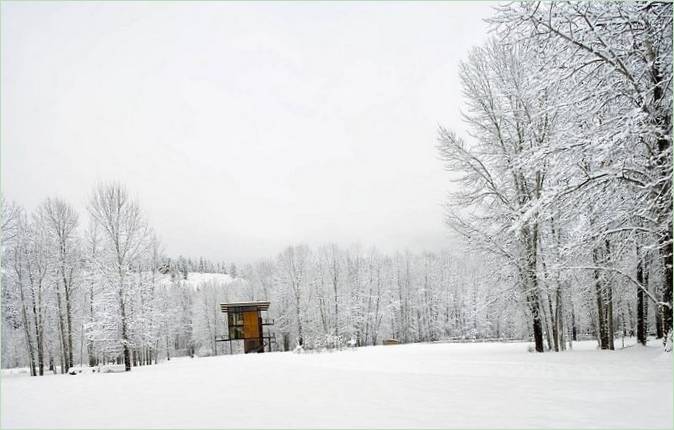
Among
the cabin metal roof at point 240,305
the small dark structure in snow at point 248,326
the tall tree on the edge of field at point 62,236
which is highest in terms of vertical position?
the tall tree on the edge of field at point 62,236

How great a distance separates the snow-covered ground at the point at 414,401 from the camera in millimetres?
5164

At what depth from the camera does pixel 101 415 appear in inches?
270

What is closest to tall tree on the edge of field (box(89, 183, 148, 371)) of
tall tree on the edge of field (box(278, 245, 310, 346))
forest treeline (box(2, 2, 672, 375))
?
forest treeline (box(2, 2, 672, 375))

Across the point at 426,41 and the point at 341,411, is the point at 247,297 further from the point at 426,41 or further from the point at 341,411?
the point at 341,411

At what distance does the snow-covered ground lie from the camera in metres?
5.16

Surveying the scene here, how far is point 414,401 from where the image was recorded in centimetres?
633

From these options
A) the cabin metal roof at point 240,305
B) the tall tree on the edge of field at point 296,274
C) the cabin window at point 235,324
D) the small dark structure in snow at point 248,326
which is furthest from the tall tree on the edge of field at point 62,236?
the tall tree on the edge of field at point 296,274

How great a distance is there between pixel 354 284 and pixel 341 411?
4994 cm

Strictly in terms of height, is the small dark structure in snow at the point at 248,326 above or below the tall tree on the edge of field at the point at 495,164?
below

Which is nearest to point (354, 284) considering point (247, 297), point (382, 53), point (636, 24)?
point (247, 297)

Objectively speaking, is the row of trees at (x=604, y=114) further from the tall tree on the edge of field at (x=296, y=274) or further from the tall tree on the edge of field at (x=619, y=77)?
the tall tree on the edge of field at (x=296, y=274)

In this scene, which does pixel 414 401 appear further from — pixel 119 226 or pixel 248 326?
pixel 248 326

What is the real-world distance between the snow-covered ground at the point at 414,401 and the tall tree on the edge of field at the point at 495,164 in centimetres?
465

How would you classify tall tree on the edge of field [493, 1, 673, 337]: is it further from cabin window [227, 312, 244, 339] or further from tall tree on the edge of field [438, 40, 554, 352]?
cabin window [227, 312, 244, 339]
